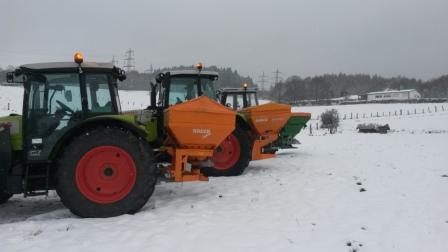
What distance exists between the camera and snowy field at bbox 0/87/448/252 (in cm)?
470

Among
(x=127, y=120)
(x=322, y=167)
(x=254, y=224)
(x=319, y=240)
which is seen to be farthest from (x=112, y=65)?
(x=322, y=167)

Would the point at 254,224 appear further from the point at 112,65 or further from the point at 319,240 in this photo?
the point at 112,65

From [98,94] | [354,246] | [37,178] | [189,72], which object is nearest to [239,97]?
[189,72]

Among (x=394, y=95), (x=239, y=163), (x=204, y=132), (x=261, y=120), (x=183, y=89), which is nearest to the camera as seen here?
(x=204, y=132)

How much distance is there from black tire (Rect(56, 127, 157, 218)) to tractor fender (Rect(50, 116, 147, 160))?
82 mm

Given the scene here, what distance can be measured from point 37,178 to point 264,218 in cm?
327

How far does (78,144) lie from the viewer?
5695 mm

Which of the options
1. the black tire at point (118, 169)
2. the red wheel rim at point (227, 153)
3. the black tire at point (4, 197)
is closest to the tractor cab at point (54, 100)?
the black tire at point (118, 169)

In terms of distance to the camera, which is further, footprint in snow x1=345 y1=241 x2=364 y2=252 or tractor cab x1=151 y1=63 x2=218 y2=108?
tractor cab x1=151 y1=63 x2=218 y2=108

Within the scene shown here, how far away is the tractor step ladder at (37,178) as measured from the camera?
5.71 m

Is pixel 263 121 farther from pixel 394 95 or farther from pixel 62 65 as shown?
pixel 394 95

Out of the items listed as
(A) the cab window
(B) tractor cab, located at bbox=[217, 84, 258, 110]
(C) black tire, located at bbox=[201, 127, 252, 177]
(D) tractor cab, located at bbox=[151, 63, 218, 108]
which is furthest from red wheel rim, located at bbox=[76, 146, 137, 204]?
(B) tractor cab, located at bbox=[217, 84, 258, 110]

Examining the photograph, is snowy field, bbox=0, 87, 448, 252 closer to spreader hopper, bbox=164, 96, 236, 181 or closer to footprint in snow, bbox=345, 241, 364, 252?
footprint in snow, bbox=345, 241, 364, 252

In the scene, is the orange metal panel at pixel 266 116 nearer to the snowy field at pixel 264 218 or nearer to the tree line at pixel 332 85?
the snowy field at pixel 264 218
